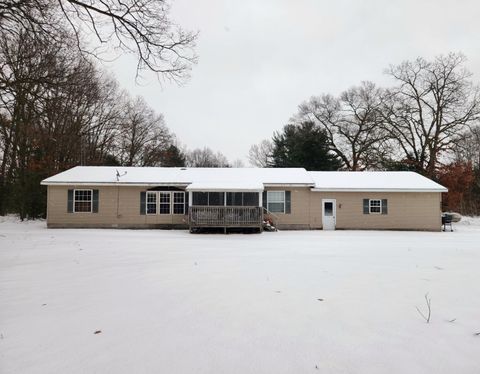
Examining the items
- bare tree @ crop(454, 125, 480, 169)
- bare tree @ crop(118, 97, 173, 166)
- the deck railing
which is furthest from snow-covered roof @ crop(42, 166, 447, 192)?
bare tree @ crop(118, 97, 173, 166)

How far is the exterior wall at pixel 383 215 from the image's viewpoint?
21109mm

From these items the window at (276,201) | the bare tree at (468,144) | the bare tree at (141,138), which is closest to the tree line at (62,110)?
the bare tree at (141,138)

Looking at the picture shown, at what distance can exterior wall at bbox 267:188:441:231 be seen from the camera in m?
21.1

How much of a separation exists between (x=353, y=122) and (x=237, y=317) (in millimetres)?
38053

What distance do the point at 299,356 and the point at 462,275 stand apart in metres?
5.23

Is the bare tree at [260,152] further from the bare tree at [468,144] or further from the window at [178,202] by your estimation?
the window at [178,202]

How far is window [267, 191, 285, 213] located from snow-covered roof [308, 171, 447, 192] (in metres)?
2.04

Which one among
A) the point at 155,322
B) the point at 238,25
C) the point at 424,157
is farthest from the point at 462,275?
the point at 424,157

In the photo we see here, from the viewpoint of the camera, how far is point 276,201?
→ 2103 cm

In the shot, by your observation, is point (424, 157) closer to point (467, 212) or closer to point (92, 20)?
point (467, 212)

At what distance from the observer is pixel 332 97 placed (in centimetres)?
4153

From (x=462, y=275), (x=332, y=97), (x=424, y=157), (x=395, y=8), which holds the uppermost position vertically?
(x=332, y=97)

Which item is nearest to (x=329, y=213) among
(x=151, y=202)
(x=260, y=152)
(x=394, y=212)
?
(x=394, y=212)

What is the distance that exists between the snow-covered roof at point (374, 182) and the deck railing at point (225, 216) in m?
4.76
